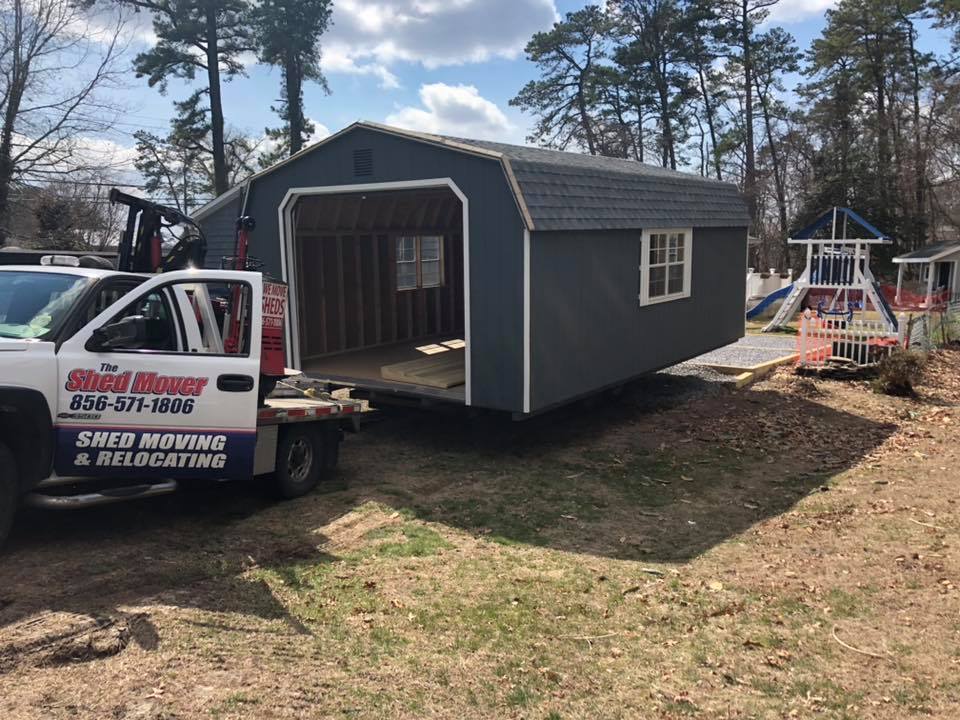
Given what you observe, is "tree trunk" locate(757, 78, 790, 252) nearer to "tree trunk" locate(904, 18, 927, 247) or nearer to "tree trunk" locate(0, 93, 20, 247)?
"tree trunk" locate(904, 18, 927, 247)

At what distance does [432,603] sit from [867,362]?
11896 mm

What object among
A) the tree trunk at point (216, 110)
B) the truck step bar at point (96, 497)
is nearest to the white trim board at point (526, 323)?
the truck step bar at point (96, 497)

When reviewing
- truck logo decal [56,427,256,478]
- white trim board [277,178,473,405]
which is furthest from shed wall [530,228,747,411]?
truck logo decal [56,427,256,478]

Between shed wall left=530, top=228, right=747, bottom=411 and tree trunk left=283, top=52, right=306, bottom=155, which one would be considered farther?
tree trunk left=283, top=52, right=306, bottom=155

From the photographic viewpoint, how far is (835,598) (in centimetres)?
516

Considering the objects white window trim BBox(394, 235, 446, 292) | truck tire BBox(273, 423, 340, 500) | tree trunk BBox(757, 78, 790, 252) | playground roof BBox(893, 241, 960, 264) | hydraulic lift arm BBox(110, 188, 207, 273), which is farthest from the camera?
tree trunk BBox(757, 78, 790, 252)

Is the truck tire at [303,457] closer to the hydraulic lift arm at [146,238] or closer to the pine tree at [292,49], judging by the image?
the hydraulic lift arm at [146,238]

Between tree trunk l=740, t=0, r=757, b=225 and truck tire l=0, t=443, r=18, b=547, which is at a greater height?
tree trunk l=740, t=0, r=757, b=225

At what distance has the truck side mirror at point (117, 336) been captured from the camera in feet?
17.7

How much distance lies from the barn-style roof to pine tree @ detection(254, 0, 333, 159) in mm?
19209

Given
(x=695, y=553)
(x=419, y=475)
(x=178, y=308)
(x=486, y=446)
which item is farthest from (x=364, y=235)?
(x=695, y=553)

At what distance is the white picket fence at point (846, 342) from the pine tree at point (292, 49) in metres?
19.6

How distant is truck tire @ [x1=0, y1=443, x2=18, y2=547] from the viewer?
4.93 m

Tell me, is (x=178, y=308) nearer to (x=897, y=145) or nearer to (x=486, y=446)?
(x=486, y=446)
